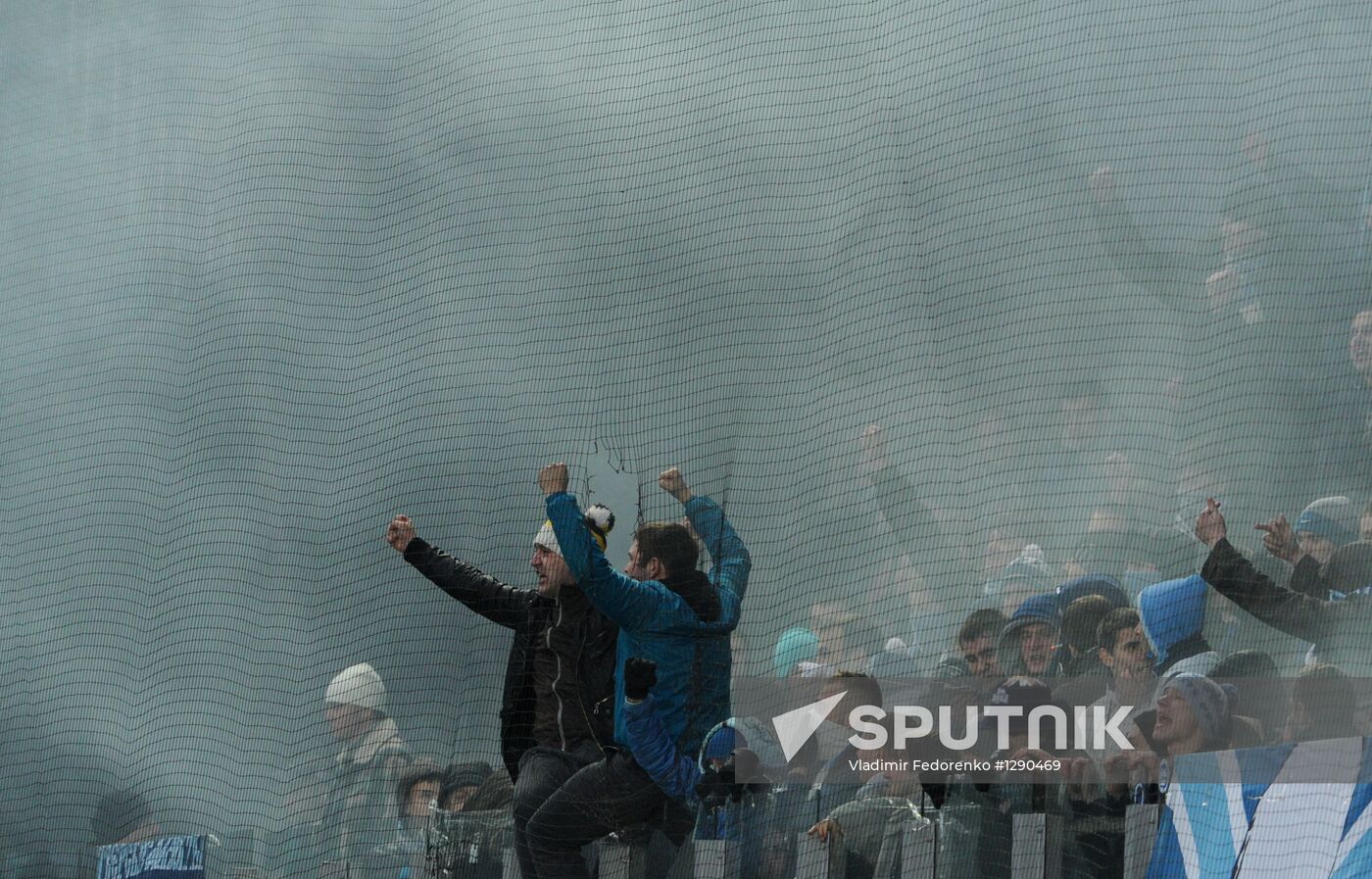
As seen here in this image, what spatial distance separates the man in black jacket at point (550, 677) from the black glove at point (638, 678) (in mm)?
260

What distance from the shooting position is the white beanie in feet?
16.8

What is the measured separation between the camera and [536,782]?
13.5 feet

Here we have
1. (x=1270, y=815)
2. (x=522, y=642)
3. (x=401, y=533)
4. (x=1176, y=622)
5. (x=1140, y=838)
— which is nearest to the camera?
A: (x=1270, y=815)

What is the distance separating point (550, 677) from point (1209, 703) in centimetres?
162

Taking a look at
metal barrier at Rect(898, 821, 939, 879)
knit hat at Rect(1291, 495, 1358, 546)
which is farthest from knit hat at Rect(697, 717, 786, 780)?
knit hat at Rect(1291, 495, 1358, 546)

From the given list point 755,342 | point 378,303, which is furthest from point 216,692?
point 755,342

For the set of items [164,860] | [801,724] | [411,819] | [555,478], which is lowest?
[164,860]

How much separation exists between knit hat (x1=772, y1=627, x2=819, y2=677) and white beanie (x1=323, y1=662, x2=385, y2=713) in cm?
135

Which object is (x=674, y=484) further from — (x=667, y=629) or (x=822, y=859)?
(x=822, y=859)

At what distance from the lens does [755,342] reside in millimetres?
4793

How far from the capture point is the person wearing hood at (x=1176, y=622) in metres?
4.00

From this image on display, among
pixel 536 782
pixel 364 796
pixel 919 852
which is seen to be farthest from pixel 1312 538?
pixel 364 796

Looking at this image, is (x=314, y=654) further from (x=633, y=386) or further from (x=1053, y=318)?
(x=1053, y=318)

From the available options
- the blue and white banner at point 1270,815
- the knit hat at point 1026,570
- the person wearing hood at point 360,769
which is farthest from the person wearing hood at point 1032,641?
the person wearing hood at point 360,769
